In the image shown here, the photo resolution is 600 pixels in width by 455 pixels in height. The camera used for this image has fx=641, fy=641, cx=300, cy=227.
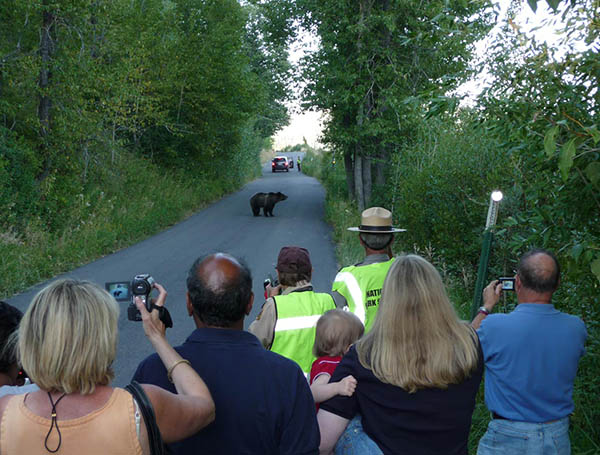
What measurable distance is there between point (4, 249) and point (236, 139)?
888 inches

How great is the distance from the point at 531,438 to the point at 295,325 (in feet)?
4.71

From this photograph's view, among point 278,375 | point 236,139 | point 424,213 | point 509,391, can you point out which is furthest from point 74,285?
point 236,139

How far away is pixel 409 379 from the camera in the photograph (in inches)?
107

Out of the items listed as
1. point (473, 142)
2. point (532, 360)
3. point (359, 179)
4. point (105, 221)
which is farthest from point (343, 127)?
point (532, 360)

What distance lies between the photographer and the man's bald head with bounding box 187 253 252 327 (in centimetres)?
268

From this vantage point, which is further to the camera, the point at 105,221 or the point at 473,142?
the point at 105,221

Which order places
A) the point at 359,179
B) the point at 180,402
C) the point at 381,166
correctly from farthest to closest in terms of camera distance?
the point at 381,166, the point at 359,179, the point at 180,402

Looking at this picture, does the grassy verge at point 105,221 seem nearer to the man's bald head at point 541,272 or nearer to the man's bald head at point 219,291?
the man's bald head at point 219,291

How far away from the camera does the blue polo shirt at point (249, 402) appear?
2549 mm

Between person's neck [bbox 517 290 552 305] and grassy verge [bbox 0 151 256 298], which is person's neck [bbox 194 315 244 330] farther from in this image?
grassy verge [bbox 0 151 256 298]

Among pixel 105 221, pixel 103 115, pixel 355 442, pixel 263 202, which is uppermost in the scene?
pixel 103 115

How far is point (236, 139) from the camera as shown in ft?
114

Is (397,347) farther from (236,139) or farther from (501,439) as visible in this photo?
(236,139)

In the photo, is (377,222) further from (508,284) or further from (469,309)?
(469,309)
